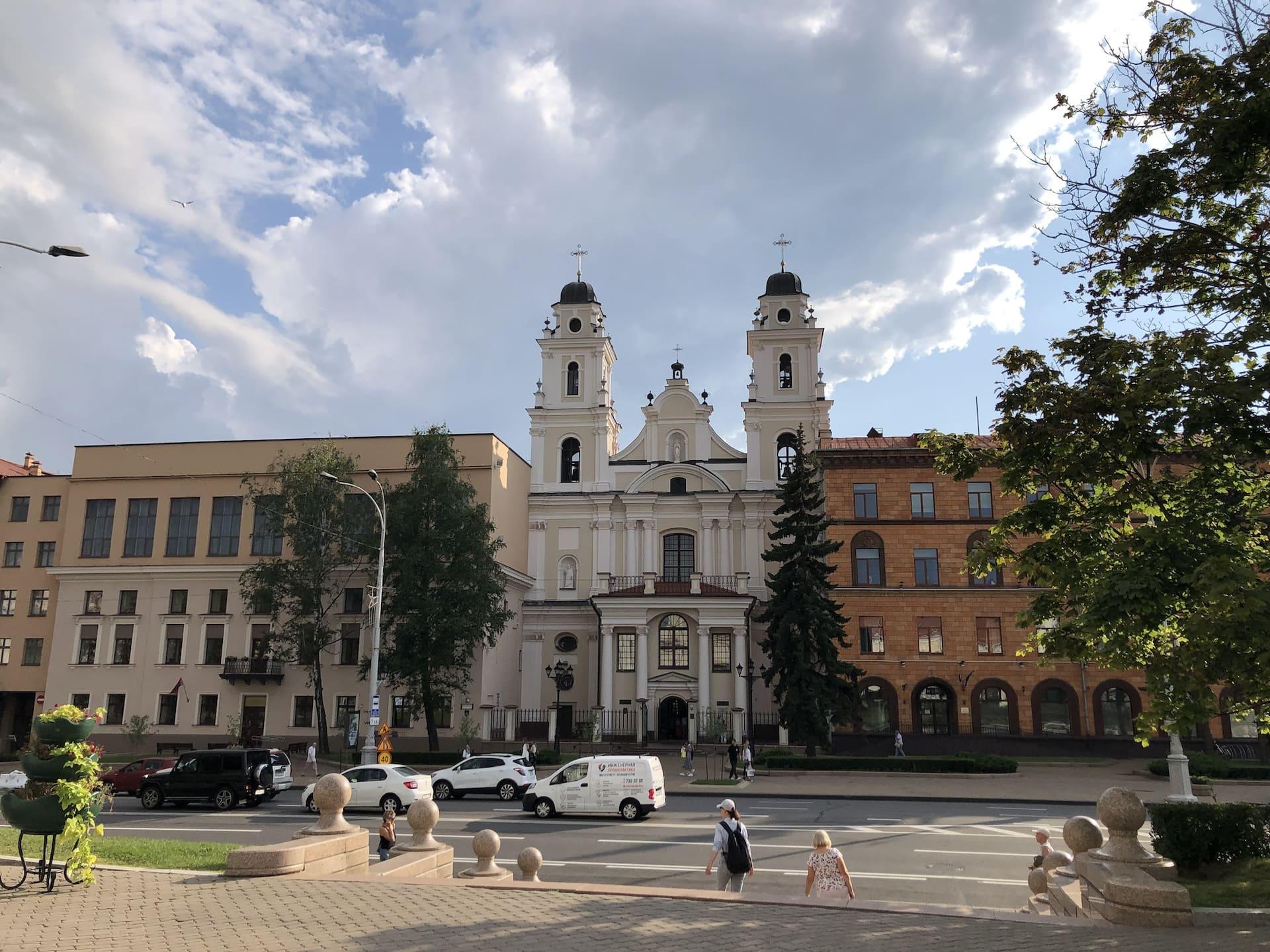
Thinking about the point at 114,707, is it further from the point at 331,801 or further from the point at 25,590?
the point at 331,801

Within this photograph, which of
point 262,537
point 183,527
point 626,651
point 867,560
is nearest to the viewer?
point 867,560

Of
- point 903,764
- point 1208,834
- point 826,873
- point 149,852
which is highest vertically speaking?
point 1208,834

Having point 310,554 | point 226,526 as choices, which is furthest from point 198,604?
point 310,554

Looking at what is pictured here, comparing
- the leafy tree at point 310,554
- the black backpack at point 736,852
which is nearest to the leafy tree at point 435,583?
the leafy tree at point 310,554

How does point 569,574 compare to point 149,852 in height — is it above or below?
above

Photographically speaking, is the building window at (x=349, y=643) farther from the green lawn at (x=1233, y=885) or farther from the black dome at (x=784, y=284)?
the green lawn at (x=1233, y=885)

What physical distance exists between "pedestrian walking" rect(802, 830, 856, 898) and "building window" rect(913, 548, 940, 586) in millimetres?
34316

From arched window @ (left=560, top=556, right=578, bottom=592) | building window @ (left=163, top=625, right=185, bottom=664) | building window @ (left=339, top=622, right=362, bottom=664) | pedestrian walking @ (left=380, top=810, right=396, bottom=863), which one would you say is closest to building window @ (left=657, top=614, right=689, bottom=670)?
arched window @ (left=560, top=556, right=578, bottom=592)

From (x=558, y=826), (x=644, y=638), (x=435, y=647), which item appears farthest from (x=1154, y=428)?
(x=644, y=638)

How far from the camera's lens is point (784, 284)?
53219 millimetres

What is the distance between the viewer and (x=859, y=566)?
143 feet

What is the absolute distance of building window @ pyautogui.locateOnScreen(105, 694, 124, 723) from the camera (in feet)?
148

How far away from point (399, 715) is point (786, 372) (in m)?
28.4

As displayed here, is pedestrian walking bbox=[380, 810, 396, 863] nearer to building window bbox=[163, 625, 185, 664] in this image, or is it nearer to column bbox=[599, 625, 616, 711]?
column bbox=[599, 625, 616, 711]
